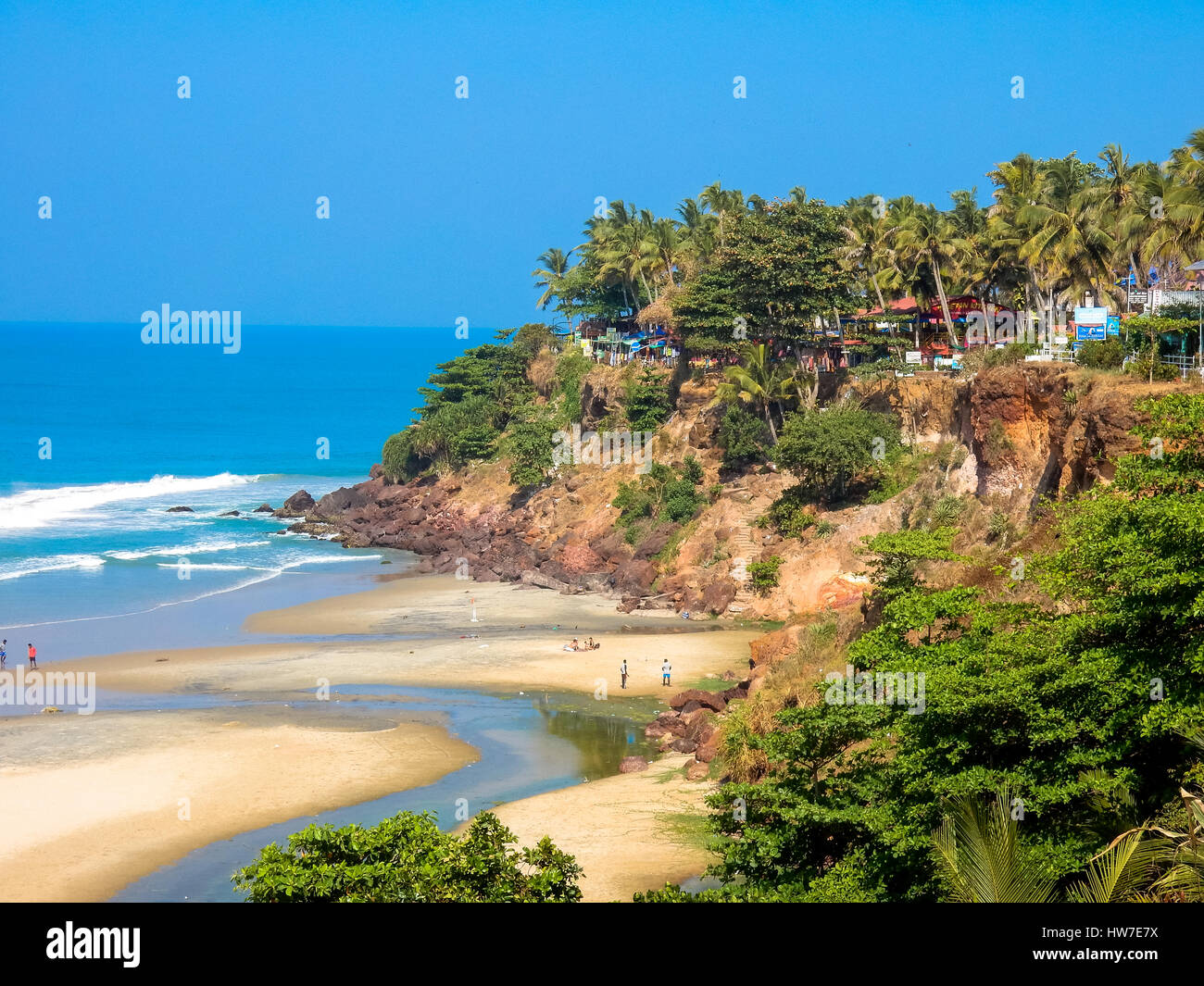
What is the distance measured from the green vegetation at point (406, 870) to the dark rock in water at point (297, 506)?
59117 mm

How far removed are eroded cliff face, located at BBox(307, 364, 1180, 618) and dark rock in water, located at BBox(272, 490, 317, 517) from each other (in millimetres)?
1057

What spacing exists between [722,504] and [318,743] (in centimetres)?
2428

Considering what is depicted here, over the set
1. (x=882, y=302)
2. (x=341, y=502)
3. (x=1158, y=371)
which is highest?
(x=882, y=302)

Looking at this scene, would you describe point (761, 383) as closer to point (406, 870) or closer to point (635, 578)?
point (635, 578)

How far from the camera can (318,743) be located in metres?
32.2

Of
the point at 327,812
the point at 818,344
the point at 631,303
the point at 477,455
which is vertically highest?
the point at 631,303

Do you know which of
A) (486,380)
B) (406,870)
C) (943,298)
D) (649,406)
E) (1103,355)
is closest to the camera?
(406,870)

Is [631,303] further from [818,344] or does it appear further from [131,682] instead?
[131,682]

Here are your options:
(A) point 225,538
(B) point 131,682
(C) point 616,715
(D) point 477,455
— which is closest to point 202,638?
(B) point 131,682

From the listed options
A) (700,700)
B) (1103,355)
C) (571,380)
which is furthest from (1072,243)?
(571,380)

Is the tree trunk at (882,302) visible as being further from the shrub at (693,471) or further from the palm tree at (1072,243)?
the shrub at (693,471)
